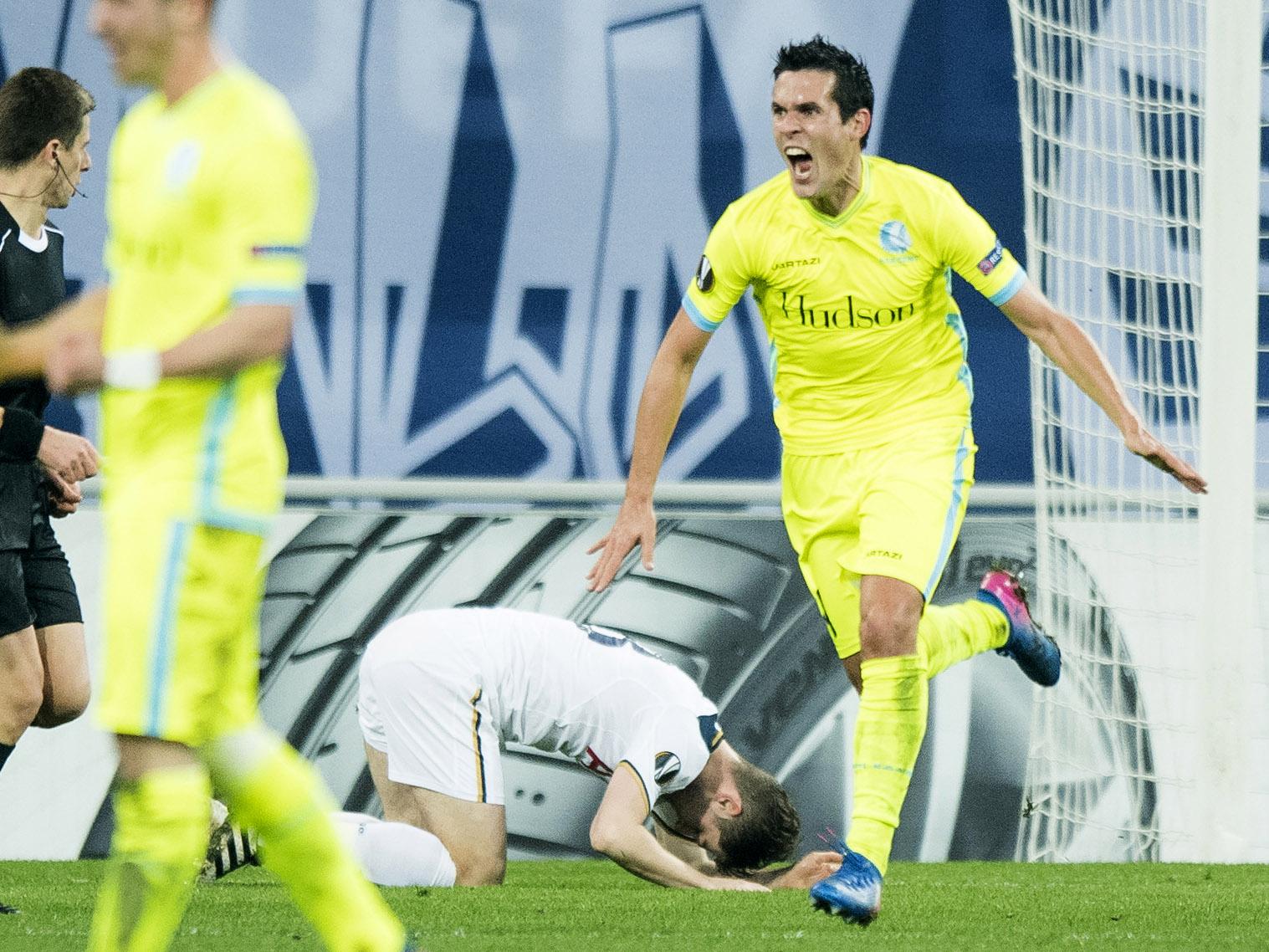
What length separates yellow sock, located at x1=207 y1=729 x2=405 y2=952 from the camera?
2.83m

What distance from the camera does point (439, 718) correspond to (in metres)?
5.46

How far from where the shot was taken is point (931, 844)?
6.82m

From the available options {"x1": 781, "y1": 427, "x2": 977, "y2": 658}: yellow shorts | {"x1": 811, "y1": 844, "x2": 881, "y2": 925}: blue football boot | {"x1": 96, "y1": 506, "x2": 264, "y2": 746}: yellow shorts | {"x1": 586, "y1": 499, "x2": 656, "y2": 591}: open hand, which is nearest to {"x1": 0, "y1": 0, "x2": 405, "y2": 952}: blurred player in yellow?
{"x1": 96, "y1": 506, "x2": 264, "y2": 746}: yellow shorts

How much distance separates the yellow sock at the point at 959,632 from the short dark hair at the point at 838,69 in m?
1.29

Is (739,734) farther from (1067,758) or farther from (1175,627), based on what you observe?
(1175,627)

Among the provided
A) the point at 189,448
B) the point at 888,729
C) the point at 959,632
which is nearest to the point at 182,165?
the point at 189,448

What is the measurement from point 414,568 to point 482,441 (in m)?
0.83

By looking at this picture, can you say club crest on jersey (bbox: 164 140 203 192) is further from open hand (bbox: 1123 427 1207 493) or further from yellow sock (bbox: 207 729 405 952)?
open hand (bbox: 1123 427 1207 493)

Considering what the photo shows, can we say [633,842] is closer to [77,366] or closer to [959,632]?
[959,632]

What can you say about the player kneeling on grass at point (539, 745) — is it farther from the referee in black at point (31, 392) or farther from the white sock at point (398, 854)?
the referee in black at point (31, 392)

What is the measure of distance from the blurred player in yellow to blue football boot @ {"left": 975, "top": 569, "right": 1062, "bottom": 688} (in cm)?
311

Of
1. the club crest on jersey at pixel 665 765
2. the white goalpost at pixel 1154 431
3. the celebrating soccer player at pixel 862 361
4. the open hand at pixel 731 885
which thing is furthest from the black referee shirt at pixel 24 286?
the white goalpost at pixel 1154 431

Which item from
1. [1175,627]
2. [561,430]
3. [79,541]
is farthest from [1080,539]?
[79,541]

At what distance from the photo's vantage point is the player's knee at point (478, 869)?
5418 mm
